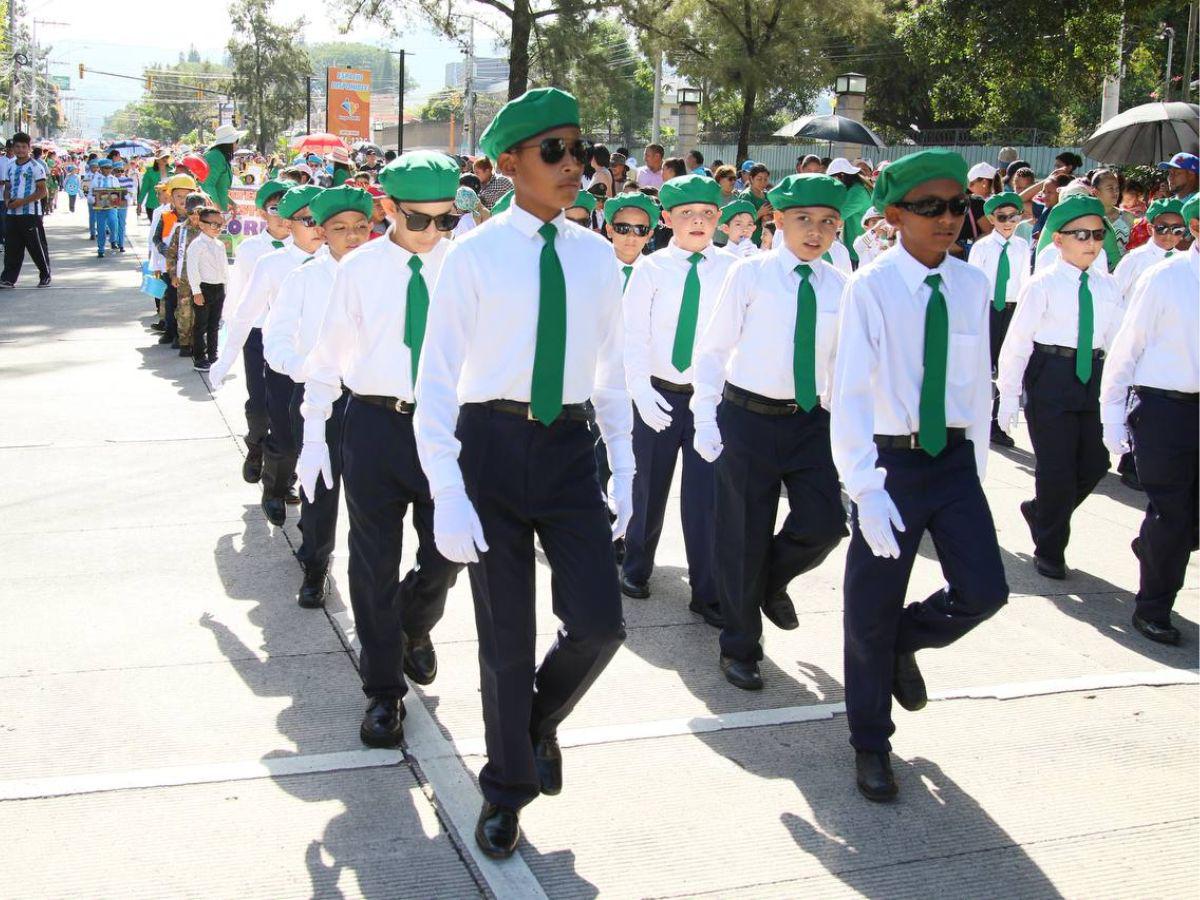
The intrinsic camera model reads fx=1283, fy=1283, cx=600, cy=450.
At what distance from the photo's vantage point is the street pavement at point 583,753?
12.9ft

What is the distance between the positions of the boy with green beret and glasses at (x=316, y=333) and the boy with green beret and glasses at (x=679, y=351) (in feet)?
4.76

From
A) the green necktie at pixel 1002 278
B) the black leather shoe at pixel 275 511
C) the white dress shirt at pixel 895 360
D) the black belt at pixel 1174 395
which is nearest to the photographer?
the white dress shirt at pixel 895 360

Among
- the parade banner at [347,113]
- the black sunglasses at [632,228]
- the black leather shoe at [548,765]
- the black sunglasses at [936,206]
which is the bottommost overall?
the black leather shoe at [548,765]

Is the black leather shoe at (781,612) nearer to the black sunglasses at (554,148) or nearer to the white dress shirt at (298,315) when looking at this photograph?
the white dress shirt at (298,315)

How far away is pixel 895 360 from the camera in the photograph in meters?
4.44

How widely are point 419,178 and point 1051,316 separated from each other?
4093mm

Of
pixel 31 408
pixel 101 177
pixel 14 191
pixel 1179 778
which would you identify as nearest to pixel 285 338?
pixel 1179 778

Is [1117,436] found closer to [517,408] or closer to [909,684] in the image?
[909,684]

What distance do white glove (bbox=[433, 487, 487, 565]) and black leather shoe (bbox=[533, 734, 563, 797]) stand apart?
85cm

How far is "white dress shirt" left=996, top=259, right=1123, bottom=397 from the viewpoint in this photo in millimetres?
7223

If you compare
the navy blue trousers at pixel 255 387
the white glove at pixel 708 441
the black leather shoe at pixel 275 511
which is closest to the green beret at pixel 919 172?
the white glove at pixel 708 441

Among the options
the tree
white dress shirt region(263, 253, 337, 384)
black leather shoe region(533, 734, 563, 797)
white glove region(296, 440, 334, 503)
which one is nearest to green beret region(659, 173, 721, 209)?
white dress shirt region(263, 253, 337, 384)

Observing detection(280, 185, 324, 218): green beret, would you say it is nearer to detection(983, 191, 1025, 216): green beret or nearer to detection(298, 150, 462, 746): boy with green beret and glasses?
detection(298, 150, 462, 746): boy with green beret and glasses

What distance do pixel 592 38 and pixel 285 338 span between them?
27131 millimetres
